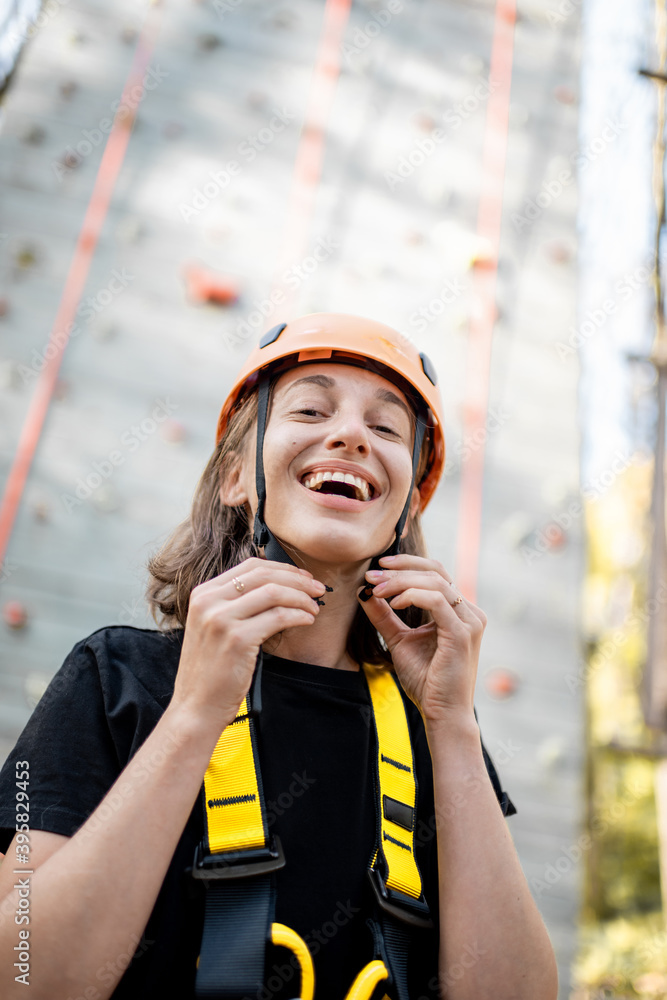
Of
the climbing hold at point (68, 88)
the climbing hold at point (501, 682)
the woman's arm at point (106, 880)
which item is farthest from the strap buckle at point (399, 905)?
the climbing hold at point (68, 88)

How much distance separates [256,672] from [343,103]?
20.2 ft

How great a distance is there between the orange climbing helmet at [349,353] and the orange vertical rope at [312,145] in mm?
3401

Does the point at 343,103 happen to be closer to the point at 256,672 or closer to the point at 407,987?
the point at 256,672

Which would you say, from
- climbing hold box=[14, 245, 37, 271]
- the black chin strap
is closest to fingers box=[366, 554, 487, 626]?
the black chin strap

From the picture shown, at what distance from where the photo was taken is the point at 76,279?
5293 mm

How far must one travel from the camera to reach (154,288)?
5457 millimetres

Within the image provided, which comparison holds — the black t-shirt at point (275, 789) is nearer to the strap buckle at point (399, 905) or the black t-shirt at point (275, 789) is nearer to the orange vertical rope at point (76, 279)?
the strap buckle at point (399, 905)

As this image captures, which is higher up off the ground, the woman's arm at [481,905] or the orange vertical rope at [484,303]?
the orange vertical rope at [484,303]

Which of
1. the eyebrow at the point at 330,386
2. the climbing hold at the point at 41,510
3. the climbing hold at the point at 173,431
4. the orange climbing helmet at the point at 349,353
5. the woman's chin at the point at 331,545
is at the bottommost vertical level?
the woman's chin at the point at 331,545

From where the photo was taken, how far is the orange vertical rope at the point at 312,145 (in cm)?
586

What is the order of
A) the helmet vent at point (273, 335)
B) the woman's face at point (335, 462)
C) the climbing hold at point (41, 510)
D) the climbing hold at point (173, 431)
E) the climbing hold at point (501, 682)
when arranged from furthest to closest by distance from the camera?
1. the climbing hold at point (173, 431)
2. the climbing hold at point (501, 682)
3. the climbing hold at point (41, 510)
4. the helmet vent at point (273, 335)
5. the woman's face at point (335, 462)

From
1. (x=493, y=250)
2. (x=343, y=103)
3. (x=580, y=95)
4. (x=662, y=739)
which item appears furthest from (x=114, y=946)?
(x=580, y=95)

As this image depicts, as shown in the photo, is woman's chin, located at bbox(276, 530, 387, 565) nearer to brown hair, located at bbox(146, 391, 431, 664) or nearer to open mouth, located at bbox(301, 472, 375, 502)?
open mouth, located at bbox(301, 472, 375, 502)

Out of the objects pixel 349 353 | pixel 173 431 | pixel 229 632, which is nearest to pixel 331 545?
pixel 229 632
